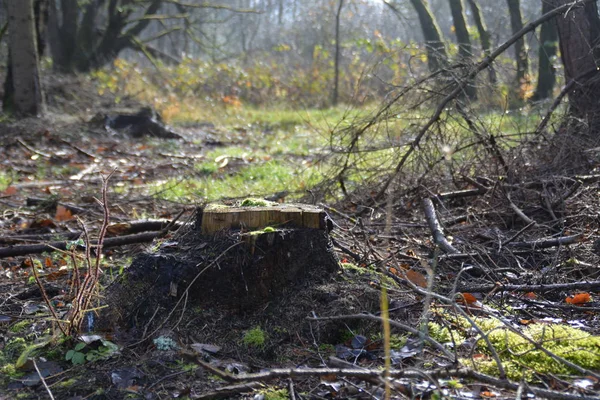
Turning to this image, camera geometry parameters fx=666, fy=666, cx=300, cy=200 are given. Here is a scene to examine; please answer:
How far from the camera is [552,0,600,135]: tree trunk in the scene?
6.09 metres

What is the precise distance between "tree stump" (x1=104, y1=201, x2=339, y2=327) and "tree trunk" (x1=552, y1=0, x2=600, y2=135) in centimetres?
371

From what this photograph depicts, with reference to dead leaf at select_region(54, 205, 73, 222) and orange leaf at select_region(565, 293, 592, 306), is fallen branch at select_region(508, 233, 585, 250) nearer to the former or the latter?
orange leaf at select_region(565, 293, 592, 306)

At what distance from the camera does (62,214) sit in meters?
6.04

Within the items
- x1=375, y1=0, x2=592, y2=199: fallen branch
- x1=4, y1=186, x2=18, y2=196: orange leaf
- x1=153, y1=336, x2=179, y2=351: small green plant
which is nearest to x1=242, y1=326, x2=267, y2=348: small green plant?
x1=153, y1=336, x2=179, y2=351: small green plant

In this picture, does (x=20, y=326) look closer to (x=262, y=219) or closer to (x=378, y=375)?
(x=262, y=219)

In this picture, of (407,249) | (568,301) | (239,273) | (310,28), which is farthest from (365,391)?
(310,28)

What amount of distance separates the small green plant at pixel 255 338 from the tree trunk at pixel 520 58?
337cm

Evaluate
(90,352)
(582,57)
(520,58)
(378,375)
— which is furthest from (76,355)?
(520,58)

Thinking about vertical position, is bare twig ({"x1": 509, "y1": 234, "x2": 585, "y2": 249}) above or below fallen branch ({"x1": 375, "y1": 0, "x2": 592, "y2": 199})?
below

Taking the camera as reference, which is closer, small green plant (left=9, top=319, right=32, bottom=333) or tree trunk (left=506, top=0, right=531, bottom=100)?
small green plant (left=9, top=319, right=32, bottom=333)

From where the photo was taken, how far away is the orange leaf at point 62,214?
5.99 meters

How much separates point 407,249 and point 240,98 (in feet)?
57.5

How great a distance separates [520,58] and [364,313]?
644 centimetres

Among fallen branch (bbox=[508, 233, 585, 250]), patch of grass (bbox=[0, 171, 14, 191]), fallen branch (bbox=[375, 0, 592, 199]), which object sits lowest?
fallen branch (bbox=[508, 233, 585, 250])
